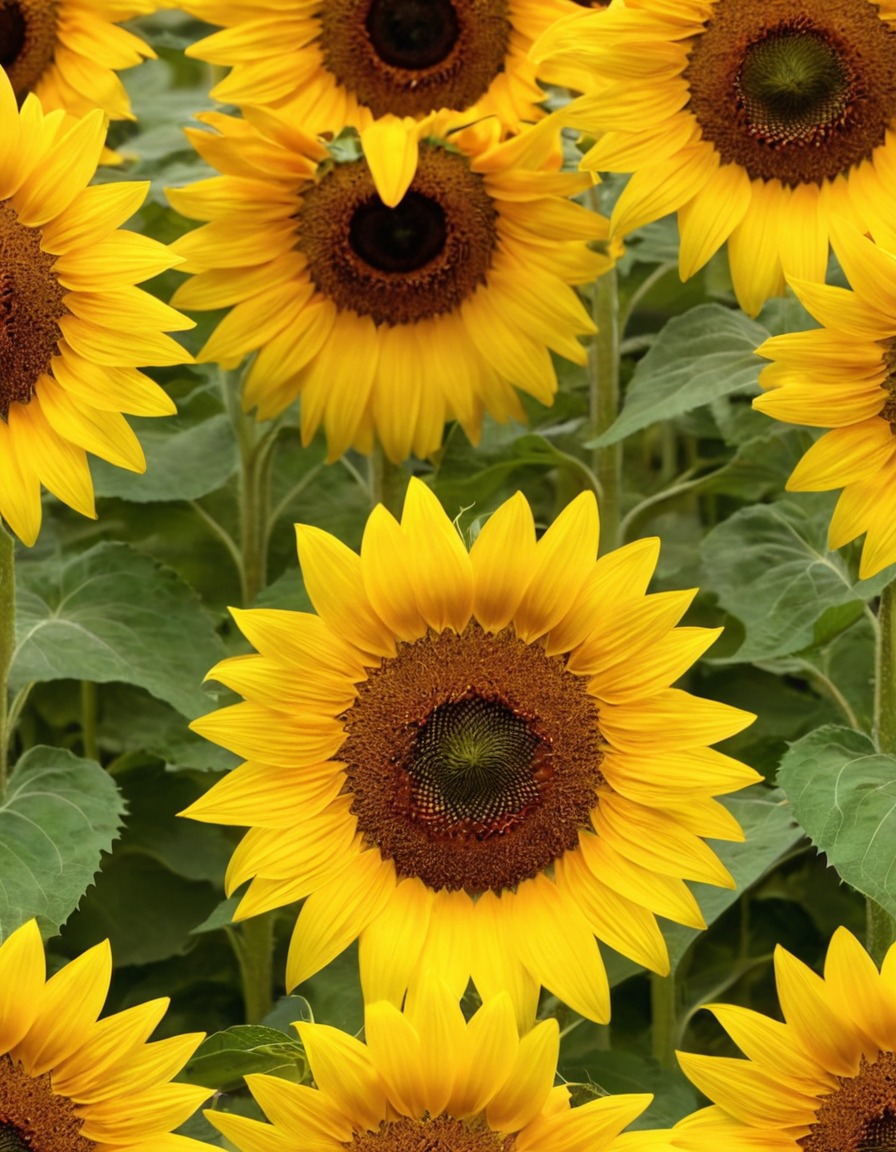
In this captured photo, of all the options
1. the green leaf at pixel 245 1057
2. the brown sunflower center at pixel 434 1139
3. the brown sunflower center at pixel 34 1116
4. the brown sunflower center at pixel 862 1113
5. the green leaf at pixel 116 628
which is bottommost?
the brown sunflower center at pixel 34 1116

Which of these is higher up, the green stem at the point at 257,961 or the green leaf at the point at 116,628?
the green leaf at the point at 116,628

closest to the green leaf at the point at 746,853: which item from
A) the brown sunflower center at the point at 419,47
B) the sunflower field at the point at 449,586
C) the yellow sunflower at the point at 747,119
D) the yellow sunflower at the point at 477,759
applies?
the sunflower field at the point at 449,586

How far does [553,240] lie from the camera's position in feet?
4.81

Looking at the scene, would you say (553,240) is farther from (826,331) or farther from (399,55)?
(826,331)

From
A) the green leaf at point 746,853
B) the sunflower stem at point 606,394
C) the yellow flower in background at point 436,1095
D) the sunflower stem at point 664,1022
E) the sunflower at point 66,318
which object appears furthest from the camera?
the sunflower stem at point 606,394

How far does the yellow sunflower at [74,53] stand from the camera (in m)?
1.48

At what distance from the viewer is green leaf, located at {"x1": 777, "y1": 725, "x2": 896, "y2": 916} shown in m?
1.17

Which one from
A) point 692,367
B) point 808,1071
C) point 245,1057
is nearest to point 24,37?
point 692,367

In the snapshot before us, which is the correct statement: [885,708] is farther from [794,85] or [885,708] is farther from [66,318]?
[66,318]

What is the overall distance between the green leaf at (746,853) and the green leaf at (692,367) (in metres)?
0.26

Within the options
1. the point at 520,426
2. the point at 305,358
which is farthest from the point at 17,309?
the point at 520,426

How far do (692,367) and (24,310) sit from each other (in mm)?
479

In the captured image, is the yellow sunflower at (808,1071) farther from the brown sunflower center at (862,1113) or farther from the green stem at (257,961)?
the green stem at (257,961)

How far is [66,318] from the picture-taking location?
1.22 meters
